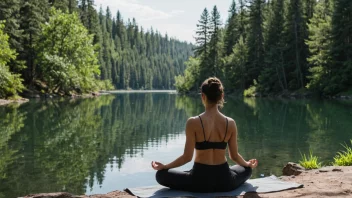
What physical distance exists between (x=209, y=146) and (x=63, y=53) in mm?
50996

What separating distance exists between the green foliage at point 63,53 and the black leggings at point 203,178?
46.5 meters

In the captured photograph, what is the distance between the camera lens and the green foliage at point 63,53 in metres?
49.9

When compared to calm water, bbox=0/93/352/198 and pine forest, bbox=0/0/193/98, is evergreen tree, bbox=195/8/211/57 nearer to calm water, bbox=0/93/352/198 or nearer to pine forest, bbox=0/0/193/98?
pine forest, bbox=0/0/193/98

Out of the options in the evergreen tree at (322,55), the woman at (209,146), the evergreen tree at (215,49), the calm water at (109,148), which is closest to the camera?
the woman at (209,146)

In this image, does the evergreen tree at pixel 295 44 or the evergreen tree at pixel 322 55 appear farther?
the evergreen tree at pixel 295 44

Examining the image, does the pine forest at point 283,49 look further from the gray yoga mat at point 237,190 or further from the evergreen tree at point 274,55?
the gray yoga mat at point 237,190

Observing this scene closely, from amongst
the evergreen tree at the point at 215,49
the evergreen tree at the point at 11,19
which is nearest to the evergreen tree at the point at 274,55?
the evergreen tree at the point at 215,49

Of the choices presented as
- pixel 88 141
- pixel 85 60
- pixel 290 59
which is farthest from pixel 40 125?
pixel 290 59

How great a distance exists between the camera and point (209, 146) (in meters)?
5.08

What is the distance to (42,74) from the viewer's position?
53531mm

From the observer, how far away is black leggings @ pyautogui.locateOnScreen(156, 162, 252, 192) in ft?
16.9

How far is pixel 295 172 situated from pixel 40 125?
15.7 m

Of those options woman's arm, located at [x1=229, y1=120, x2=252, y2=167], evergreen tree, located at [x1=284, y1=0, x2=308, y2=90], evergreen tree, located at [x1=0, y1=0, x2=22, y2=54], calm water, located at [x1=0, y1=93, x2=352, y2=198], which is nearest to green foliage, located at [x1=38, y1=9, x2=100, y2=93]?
evergreen tree, located at [x1=0, y1=0, x2=22, y2=54]

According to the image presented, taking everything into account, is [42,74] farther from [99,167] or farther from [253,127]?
[99,167]
